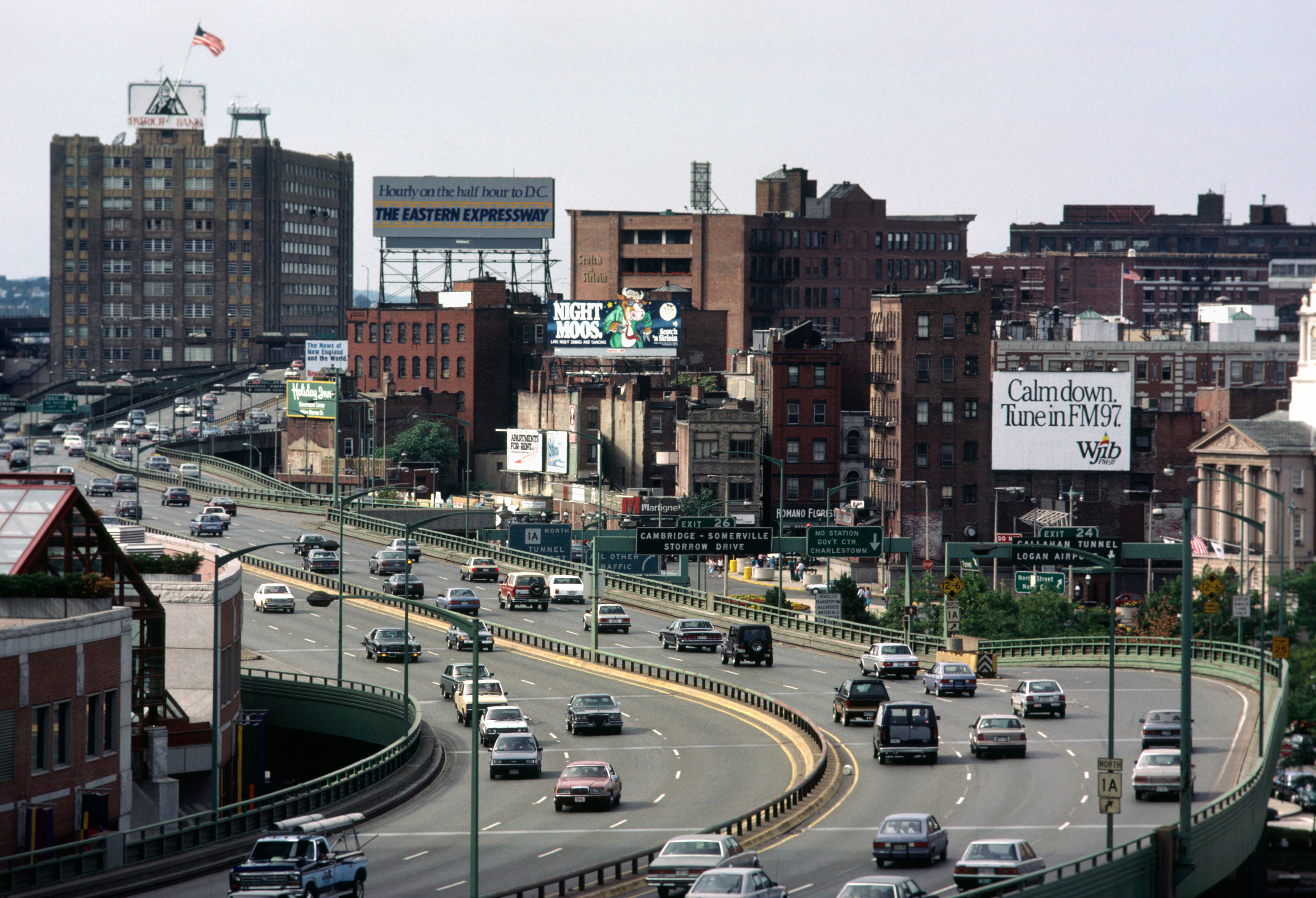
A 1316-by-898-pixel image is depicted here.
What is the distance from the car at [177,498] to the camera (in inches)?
5162

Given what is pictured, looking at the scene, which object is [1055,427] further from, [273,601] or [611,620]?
[273,601]

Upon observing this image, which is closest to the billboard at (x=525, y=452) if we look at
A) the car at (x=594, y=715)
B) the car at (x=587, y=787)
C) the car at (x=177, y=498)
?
the car at (x=177, y=498)

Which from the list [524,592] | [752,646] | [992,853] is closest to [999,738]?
[992,853]

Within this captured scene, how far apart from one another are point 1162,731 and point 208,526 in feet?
239

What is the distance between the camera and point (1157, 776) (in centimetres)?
4916

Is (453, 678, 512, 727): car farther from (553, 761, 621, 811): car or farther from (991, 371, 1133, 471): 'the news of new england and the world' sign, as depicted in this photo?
(991, 371, 1133, 471): 'the news of new england and the world' sign

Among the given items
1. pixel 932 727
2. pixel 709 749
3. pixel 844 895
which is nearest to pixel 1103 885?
pixel 844 895

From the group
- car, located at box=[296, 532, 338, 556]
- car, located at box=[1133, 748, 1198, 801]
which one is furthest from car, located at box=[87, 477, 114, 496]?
car, located at box=[1133, 748, 1198, 801]

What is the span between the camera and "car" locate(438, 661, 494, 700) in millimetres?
72125

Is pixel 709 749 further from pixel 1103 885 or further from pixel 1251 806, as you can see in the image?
pixel 1103 885

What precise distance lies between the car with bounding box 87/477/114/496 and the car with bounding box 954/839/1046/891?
106768 mm

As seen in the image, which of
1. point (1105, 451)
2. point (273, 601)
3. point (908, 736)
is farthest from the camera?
point (1105, 451)

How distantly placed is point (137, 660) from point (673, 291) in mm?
144784

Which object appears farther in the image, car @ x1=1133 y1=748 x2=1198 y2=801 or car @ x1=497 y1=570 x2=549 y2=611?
car @ x1=497 y1=570 x2=549 y2=611
